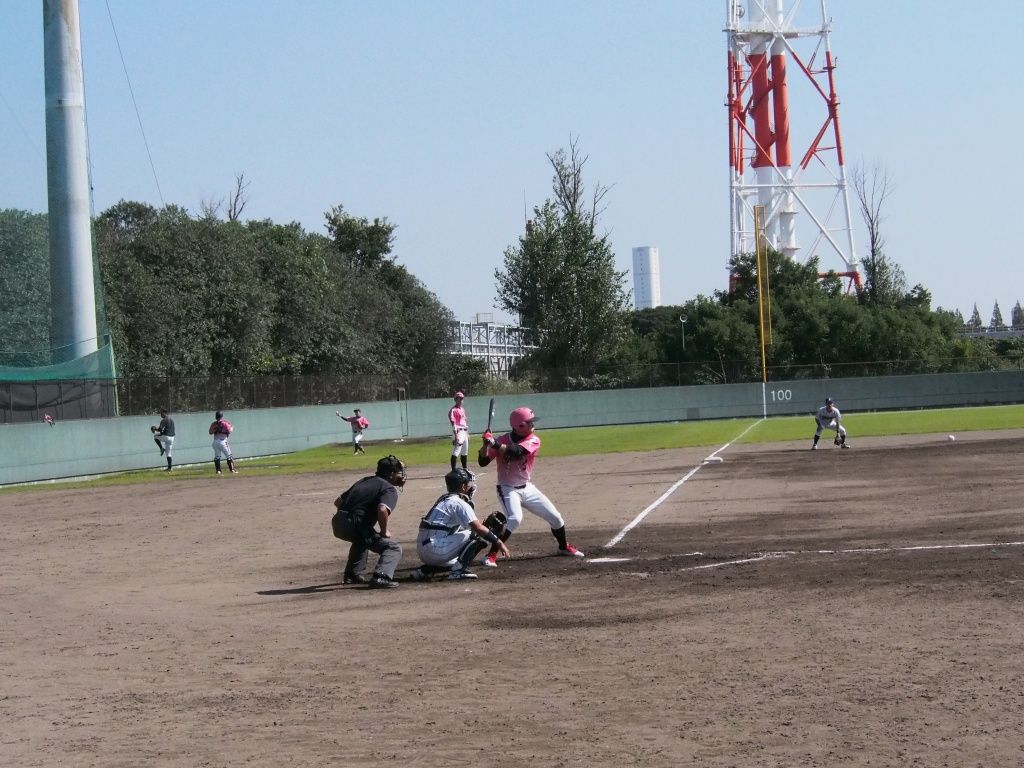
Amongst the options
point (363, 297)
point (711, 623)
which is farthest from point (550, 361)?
point (711, 623)

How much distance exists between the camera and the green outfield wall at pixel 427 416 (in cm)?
3481

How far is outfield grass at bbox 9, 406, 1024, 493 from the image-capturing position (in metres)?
35.7

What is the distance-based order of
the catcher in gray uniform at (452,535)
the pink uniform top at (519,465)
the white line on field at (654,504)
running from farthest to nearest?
the white line on field at (654,504) < the pink uniform top at (519,465) < the catcher in gray uniform at (452,535)

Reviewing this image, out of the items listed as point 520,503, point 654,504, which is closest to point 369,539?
point 520,503

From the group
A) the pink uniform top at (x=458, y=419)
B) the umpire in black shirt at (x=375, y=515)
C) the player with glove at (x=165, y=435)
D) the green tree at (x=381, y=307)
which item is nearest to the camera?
the umpire in black shirt at (x=375, y=515)

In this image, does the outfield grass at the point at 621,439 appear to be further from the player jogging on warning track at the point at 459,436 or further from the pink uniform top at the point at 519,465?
the pink uniform top at the point at 519,465

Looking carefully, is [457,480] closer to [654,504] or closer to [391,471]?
[391,471]

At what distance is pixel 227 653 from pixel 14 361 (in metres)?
27.2

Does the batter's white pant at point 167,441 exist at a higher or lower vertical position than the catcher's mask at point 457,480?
lower

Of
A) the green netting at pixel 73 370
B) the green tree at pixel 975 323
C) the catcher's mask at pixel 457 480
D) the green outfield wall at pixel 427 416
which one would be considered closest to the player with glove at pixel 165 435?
the green outfield wall at pixel 427 416

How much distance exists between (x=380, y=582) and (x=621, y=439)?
34556mm

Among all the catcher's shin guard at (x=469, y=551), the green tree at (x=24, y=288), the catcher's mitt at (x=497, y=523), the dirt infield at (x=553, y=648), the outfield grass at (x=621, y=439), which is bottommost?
the outfield grass at (x=621, y=439)

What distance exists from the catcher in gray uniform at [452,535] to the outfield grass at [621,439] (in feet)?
64.9

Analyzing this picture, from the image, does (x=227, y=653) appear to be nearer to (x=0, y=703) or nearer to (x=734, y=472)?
(x=0, y=703)
